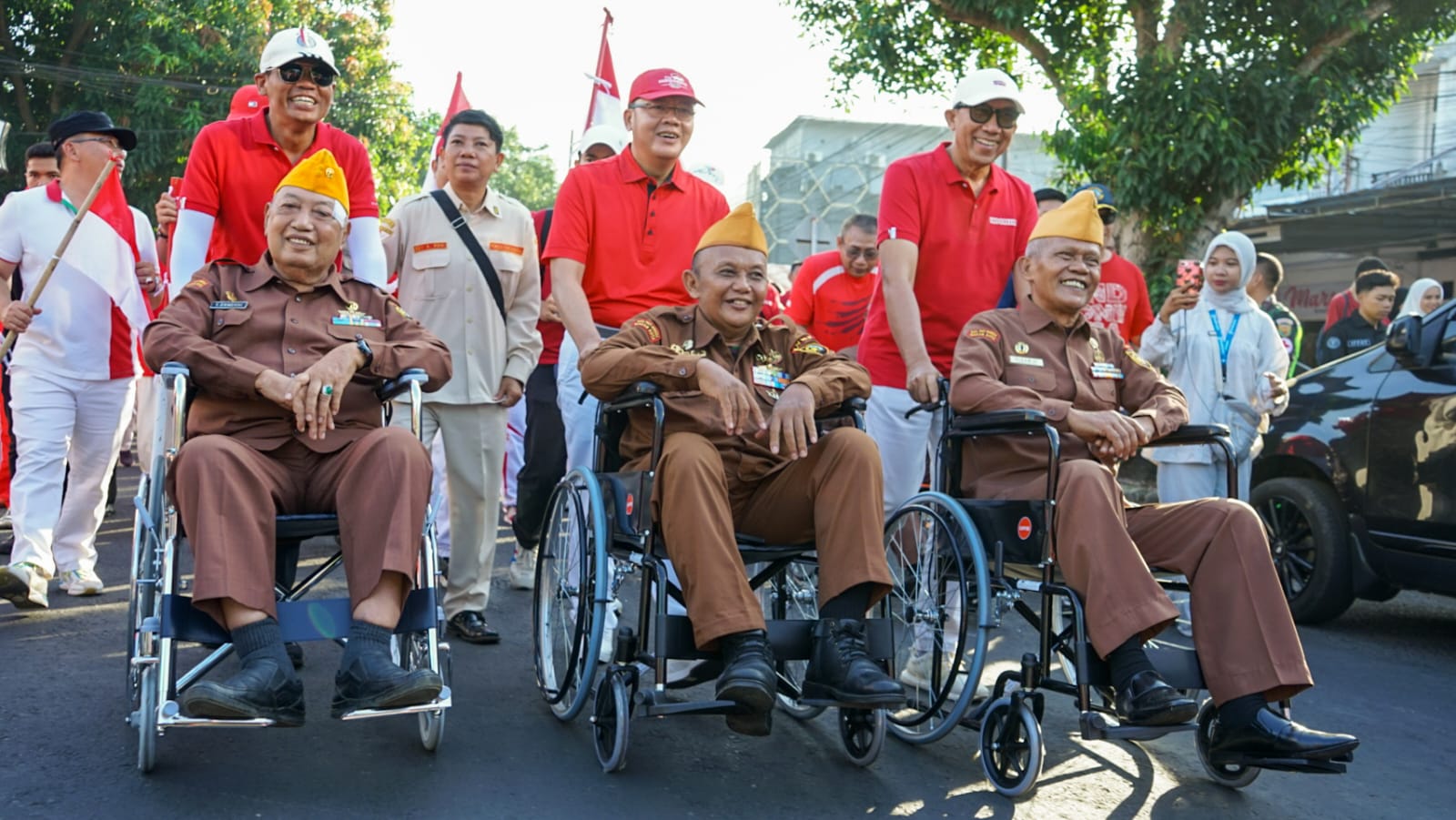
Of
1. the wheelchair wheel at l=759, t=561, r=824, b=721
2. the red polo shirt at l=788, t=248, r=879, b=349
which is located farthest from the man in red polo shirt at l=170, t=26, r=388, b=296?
the red polo shirt at l=788, t=248, r=879, b=349

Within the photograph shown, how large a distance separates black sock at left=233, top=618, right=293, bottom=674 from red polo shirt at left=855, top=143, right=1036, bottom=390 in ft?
8.43

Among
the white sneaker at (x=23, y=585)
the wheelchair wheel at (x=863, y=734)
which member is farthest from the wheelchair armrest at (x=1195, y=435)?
the white sneaker at (x=23, y=585)

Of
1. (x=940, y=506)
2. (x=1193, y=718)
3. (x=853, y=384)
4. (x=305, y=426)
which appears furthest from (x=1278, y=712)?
(x=305, y=426)

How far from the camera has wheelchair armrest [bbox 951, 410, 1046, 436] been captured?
4.10 meters

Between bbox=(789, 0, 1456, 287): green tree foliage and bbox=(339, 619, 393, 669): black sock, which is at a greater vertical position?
bbox=(789, 0, 1456, 287): green tree foliage

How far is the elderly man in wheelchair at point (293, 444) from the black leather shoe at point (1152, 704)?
182 cm

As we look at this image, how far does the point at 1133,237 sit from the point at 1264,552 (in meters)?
12.0

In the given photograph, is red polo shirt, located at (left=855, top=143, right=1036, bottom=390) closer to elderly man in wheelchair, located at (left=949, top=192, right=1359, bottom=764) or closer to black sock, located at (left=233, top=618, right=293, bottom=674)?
elderly man in wheelchair, located at (left=949, top=192, right=1359, bottom=764)

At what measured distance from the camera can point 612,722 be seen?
3.96 m

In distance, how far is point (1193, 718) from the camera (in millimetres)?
3709

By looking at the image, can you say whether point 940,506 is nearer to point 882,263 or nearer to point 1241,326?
point 882,263

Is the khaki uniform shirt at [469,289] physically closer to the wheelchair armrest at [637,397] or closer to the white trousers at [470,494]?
the white trousers at [470,494]

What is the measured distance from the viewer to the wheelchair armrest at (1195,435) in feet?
14.3

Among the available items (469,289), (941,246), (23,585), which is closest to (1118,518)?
(941,246)
